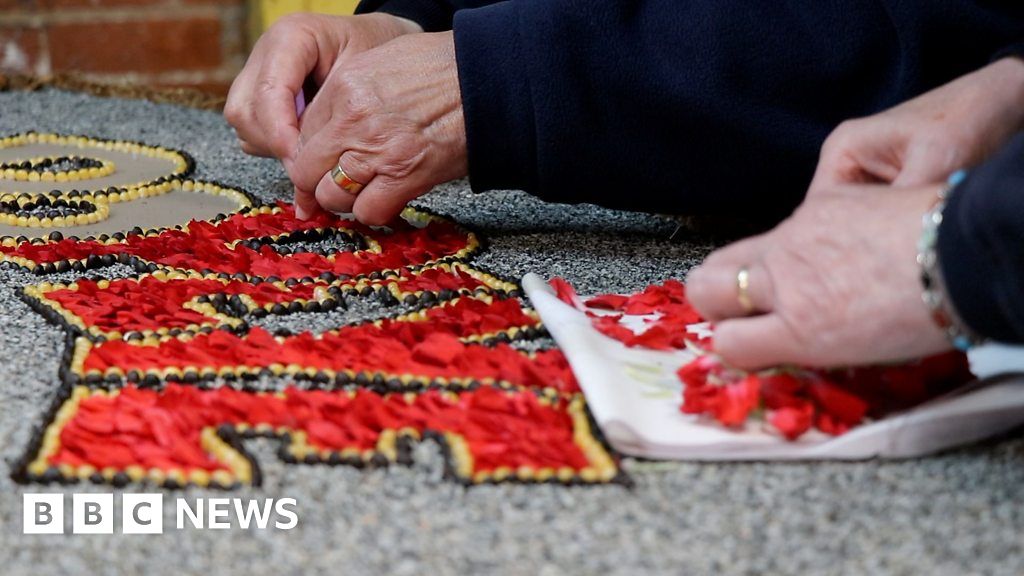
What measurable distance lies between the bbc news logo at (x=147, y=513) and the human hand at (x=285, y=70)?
54cm

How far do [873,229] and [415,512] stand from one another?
279 mm

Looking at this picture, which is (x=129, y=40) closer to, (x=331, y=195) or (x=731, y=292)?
(x=331, y=195)

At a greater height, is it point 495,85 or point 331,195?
point 495,85

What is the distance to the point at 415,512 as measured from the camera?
2.03 ft

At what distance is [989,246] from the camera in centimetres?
58

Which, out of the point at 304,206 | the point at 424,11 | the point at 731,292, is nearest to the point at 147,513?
the point at 731,292

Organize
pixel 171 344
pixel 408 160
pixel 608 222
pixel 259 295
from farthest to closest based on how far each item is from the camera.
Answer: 1. pixel 608 222
2. pixel 408 160
3. pixel 259 295
4. pixel 171 344

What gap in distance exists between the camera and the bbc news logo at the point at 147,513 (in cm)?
60

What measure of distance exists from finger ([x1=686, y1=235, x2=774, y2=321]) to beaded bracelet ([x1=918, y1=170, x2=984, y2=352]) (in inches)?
3.3

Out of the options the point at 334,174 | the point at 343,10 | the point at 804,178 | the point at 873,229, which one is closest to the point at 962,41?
the point at 804,178

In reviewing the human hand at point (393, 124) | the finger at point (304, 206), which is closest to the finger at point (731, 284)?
the human hand at point (393, 124)

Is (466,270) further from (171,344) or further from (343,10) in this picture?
(343,10)

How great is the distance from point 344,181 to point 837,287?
545 mm

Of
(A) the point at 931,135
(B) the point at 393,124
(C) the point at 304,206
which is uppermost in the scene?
(A) the point at 931,135
